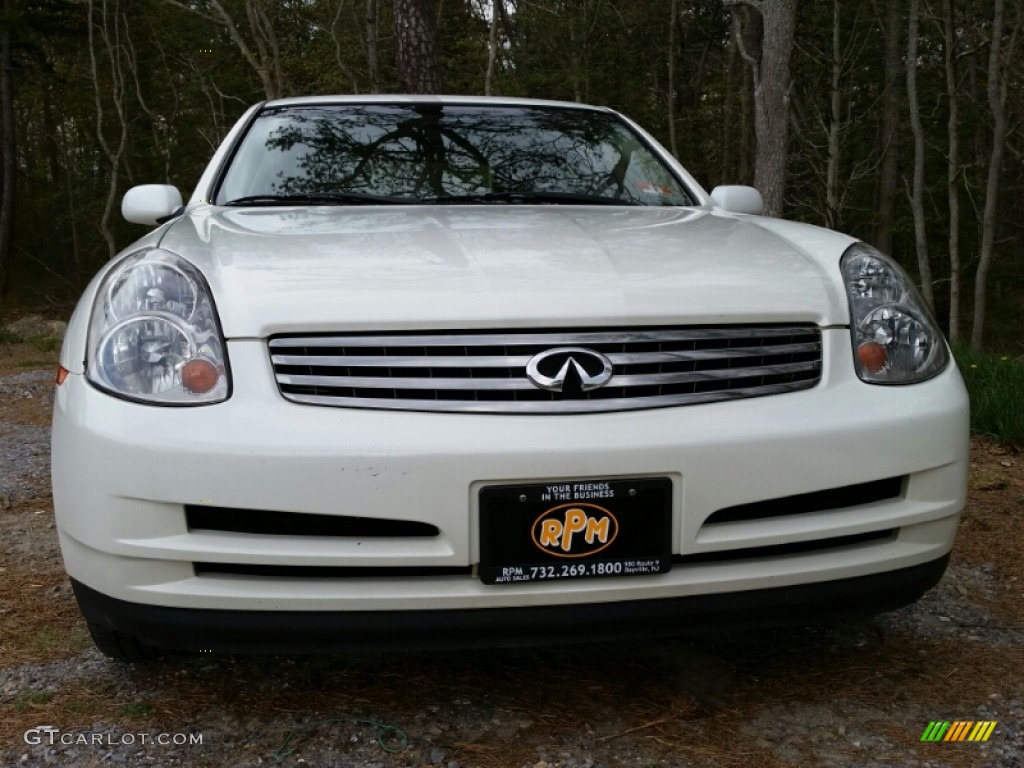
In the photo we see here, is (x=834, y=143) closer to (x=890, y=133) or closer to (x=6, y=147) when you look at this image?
(x=890, y=133)

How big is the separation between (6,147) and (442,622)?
24195mm

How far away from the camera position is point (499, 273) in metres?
1.93

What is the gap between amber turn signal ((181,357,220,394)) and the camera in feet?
5.83

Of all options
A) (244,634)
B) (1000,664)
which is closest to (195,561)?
(244,634)

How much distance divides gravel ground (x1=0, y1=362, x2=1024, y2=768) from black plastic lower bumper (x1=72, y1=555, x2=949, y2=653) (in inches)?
9.2

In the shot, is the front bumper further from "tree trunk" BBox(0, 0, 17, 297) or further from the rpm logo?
"tree trunk" BBox(0, 0, 17, 297)

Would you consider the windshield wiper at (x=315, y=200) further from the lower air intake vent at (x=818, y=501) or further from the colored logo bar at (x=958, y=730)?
the colored logo bar at (x=958, y=730)

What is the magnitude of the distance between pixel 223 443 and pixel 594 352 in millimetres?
682

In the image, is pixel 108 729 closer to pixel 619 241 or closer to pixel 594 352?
pixel 594 352

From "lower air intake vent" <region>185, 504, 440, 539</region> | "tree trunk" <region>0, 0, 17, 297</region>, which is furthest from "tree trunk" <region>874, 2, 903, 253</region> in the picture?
"tree trunk" <region>0, 0, 17, 297</region>

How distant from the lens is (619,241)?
7.41 ft

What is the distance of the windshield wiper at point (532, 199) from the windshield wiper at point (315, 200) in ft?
0.43

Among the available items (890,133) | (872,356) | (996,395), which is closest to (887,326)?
(872,356)

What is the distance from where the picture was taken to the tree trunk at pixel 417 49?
7938 millimetres
